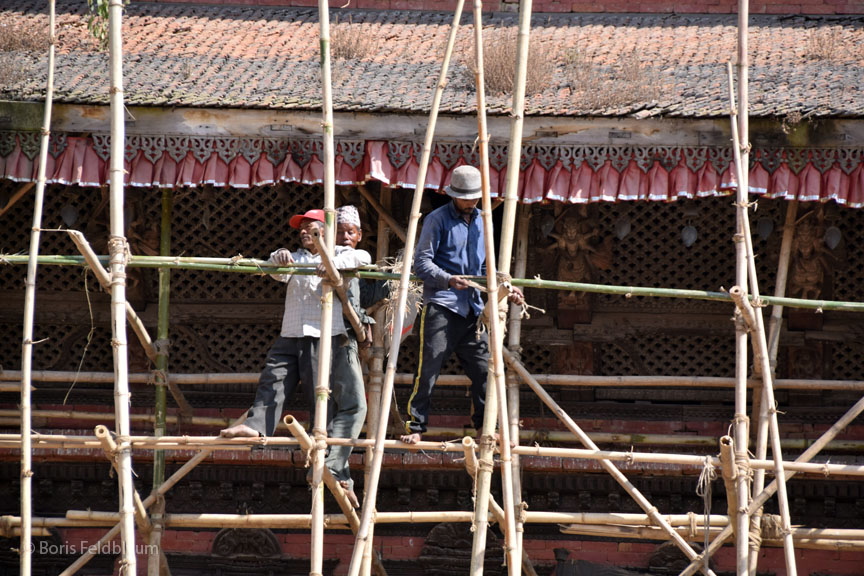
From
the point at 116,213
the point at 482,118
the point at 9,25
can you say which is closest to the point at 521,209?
the point at 482,118

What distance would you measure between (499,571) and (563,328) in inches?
75.7

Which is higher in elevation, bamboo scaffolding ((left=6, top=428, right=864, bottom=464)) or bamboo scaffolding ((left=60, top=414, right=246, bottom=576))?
bamboo scaffolding ((left=6, top=428, right=864, bottom=464))

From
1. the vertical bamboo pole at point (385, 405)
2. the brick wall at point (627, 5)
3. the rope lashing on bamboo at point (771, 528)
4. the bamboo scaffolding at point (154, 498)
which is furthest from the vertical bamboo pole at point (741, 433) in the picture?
the brick wall at point (627, 5)

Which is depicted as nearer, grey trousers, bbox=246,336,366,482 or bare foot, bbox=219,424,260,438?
bare foot, bbox=219,424,260,438

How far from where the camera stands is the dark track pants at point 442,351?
8.51 m

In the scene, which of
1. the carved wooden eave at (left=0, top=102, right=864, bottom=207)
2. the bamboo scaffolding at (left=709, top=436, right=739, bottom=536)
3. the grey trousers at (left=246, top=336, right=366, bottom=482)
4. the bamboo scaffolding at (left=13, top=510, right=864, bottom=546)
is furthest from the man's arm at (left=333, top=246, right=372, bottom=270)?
the bamboo scaffolding at (left=709, top=436, right=739, bottom=536)

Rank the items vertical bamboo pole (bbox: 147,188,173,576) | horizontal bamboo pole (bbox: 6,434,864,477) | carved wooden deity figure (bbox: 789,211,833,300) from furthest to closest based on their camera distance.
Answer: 1. carved wooden deity figure (bbox: 789,211,833,300)
2. vertical bamboo pole (bbox: 147,188,173,576)
3. horizontal bamboo pole (bbox: 6,434,864,477)

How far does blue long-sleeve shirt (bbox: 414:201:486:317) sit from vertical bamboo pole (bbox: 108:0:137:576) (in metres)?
1.81

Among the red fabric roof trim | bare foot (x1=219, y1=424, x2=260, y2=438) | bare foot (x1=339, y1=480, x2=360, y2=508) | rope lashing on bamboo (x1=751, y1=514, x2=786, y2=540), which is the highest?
the red fabric roof trim

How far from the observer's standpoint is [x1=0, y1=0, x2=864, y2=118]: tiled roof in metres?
9.47

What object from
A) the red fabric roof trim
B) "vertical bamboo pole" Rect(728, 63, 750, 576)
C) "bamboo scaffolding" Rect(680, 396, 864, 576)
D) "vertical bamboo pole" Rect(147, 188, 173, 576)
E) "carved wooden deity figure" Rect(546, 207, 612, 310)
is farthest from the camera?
"carved wooden deity figure" Rect(546, 207, 612, 310)

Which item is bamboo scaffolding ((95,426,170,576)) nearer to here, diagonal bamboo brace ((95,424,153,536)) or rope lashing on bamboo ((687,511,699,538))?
diagonal bamboo brace ((95,424,153,536))

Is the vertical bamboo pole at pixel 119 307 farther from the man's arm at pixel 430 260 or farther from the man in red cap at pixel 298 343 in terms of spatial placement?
the man's arm at pixel 430 260

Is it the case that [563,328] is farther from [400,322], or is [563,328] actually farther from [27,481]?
[27,481]
